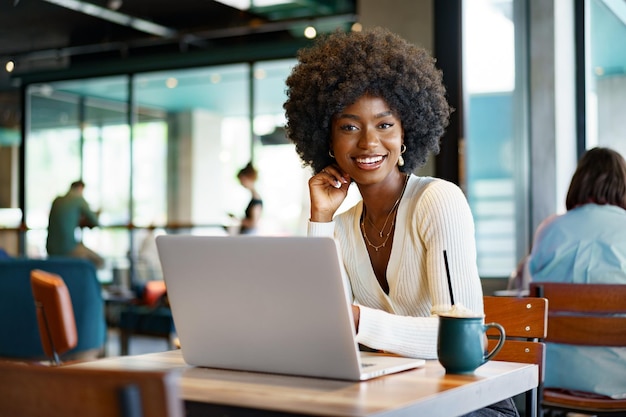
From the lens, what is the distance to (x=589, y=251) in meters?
3.18

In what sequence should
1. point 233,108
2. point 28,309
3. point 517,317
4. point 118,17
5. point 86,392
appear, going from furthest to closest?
point 233,108, point 118,17, point 28,309, point 517,317, point 86,392

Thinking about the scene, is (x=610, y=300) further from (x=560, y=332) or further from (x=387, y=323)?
(x=387, y=323)

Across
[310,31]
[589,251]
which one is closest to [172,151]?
[310,31]

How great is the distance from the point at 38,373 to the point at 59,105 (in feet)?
29.0

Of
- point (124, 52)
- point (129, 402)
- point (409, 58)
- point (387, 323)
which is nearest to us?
point (129, 402)

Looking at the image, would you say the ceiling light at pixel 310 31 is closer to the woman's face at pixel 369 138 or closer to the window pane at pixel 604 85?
the window pane at pixel 604 85

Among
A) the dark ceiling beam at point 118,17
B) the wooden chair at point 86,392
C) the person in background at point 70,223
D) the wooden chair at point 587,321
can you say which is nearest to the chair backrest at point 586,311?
the wooden chair at point 587,321

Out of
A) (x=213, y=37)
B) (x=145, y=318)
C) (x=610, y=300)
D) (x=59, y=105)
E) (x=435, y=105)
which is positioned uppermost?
(x=213, y=37)

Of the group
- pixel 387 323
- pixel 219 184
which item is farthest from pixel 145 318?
pixel 387 323

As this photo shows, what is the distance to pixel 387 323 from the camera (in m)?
1.66

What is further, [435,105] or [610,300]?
[610,300]

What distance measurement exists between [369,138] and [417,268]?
1.10 feet

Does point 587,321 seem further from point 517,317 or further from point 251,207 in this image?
point 251,207

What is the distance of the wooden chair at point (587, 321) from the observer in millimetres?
2875
